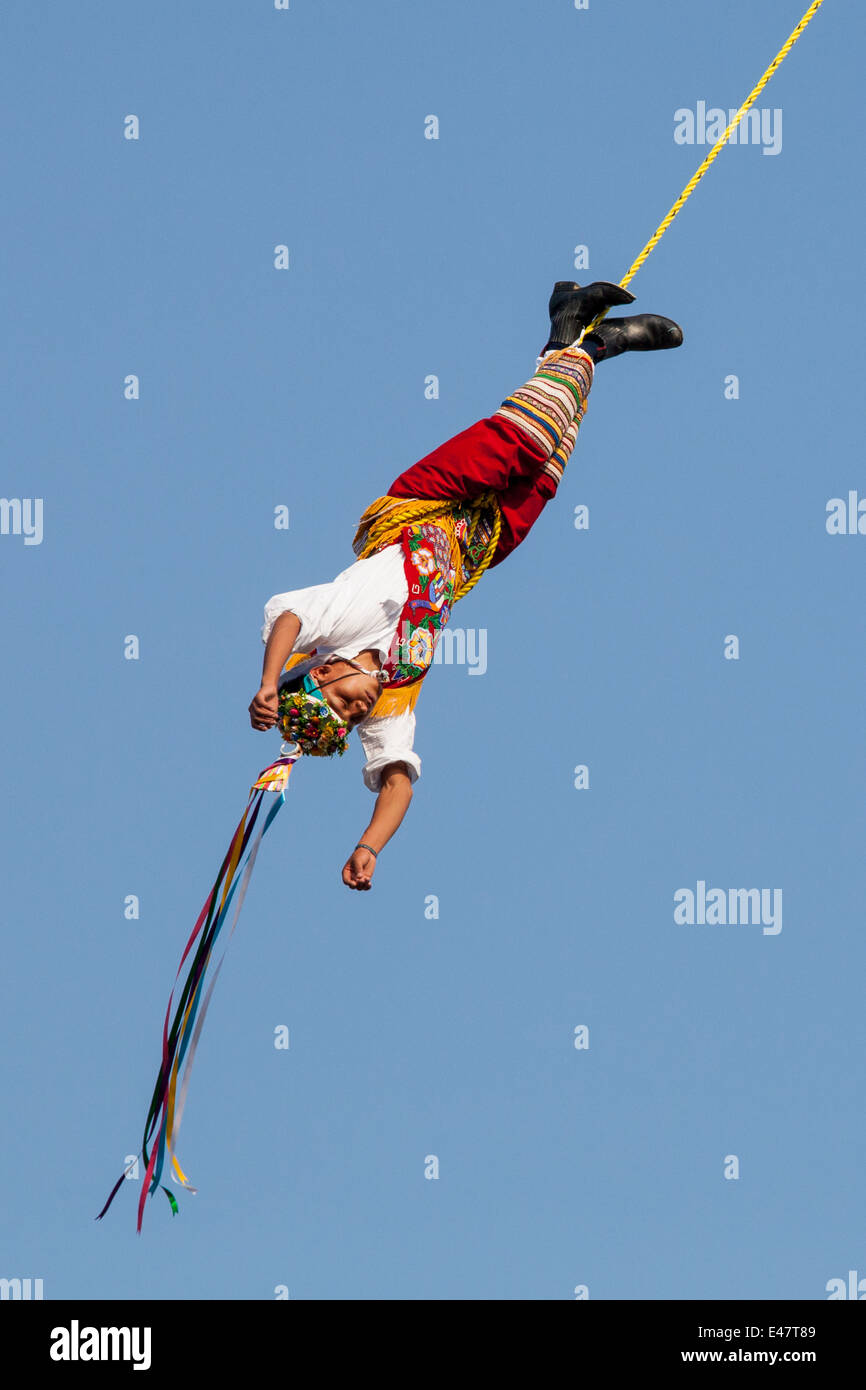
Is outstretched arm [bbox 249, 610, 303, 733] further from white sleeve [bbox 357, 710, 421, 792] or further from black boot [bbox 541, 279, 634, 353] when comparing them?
black boot [bbox 541, 279, 634, 353]

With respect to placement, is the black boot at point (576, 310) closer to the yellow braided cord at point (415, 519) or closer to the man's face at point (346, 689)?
the yellow braided cord at point (415, 519)

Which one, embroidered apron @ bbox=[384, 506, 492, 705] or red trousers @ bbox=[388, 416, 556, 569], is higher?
red trousers @ bbox=[388, 416, 556, 569]

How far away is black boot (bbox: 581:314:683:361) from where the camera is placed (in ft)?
40.0

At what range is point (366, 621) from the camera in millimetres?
10688

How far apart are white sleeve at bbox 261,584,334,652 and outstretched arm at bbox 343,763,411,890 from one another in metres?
0.71

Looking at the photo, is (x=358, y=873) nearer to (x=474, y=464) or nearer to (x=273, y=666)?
(x=273, y=666)

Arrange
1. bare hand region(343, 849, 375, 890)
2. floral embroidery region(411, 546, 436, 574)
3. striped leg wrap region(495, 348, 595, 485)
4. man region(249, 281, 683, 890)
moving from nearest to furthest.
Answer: bare hand region(343, 849, 375, 890) → man region(249, 281, 683, 890) → floral embroidery region(411, 546, 436, 574) → striped leg wrap region(495, 348, 595, 485)

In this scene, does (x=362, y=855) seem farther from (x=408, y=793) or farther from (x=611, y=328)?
(x=611, y=328)

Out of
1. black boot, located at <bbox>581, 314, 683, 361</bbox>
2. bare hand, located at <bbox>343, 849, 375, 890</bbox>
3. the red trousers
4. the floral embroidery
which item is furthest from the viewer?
black boot, located at <bbox>581, 314, 683, 361</bbox>

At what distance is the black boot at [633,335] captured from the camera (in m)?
12.2

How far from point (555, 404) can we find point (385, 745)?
1.93m

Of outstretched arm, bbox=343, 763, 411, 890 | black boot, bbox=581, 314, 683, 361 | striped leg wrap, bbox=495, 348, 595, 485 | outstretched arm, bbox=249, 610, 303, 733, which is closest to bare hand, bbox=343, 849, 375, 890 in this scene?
outstretched arm, bbox=343, 763, 411, 890

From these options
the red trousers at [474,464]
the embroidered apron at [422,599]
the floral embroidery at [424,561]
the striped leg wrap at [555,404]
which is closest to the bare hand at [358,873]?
the embroidered apron at [422,599]

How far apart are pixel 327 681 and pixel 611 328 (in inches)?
109
